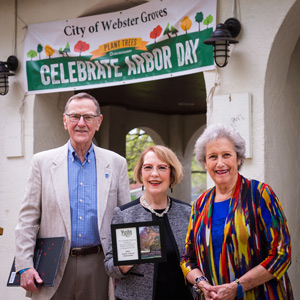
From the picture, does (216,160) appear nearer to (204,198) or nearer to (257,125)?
(204,198)

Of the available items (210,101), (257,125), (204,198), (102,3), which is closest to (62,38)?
(102,3)

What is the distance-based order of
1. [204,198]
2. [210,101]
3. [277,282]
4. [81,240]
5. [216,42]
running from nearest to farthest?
[277,282], [204,198], [81,240], [216,42], [210,101]

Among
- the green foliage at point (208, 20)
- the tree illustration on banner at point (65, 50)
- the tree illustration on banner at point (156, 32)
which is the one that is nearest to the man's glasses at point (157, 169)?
the green foliage at point (208, 20)

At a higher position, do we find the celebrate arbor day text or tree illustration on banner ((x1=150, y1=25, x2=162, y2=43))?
tree illustration on banner ((x1=150, y1=25, x2=162, y2=43))

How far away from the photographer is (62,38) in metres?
6.54

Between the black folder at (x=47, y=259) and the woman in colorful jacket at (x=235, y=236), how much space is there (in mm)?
904

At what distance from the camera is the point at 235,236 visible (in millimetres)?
2873

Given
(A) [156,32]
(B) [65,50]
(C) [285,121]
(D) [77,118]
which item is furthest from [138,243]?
(B) [65,50]

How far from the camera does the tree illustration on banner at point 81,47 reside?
20.9 feet

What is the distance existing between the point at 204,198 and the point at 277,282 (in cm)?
60

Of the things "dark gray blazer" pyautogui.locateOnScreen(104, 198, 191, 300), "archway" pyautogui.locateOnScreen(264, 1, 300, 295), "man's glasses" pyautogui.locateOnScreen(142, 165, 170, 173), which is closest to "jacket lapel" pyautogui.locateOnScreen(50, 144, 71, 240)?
"dark gray blazer" pyautogui.locateOnScreen(104, 198, 191, 300)

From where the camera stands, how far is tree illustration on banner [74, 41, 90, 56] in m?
6.36

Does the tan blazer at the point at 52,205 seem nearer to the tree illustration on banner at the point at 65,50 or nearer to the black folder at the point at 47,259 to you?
the black folder at the point at 47,259

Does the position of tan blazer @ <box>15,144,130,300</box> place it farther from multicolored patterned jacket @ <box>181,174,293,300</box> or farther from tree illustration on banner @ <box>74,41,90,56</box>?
tree illustration on banner @ <box>74,41,90,56</box>
